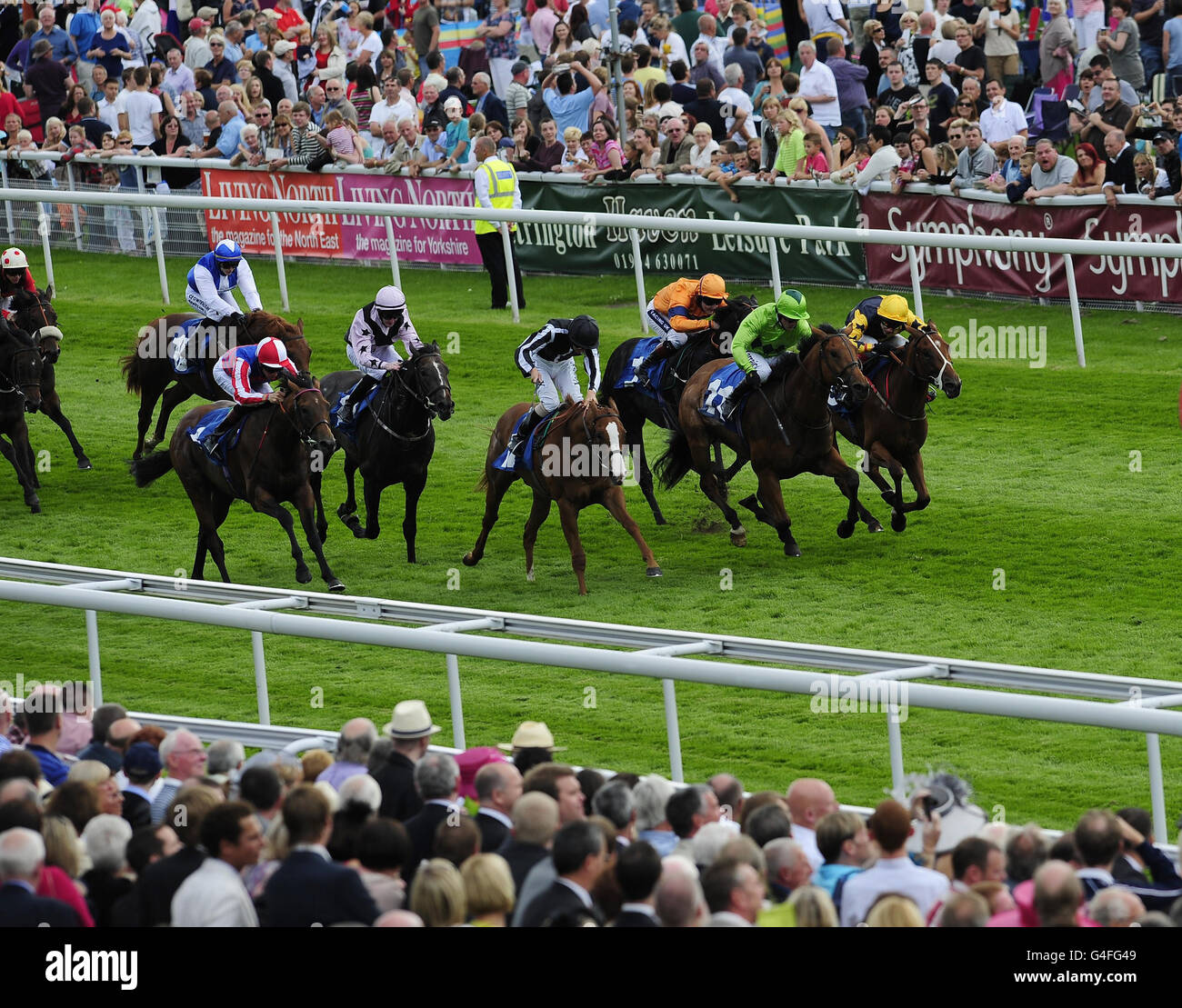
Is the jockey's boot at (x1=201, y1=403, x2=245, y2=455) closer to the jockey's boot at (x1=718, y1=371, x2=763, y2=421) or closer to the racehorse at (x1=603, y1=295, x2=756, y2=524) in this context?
the racehorse at (x1=603, y1=295, x2=756, y2=524)

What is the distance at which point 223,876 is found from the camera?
5.39 m

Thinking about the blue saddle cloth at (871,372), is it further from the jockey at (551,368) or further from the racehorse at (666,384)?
the jockey at (551,368)

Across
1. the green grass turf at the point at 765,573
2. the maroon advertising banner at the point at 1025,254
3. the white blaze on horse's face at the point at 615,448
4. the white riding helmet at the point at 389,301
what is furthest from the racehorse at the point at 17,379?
the maroon advertising banner at the point at 1025,254

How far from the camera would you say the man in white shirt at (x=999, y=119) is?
1623cm

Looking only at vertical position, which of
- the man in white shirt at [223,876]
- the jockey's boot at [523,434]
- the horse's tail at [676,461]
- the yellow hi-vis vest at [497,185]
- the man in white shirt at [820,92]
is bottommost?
the horse's tail at [676,461]

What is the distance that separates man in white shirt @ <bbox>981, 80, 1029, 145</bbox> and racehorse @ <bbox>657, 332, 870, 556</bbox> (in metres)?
4.74

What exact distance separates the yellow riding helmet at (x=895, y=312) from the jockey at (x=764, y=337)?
1.58ft

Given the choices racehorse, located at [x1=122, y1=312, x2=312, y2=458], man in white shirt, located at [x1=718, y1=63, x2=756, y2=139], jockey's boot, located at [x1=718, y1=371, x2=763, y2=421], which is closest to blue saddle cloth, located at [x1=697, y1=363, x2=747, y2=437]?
jockey's boot, located at [x1=718, y1=371, x2=763, y2=421]

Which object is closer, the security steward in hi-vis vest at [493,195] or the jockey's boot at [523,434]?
the jockey's boot at [523,434]

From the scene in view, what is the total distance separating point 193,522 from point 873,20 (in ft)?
27.3

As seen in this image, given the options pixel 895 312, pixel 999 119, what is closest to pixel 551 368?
pixel 895 312

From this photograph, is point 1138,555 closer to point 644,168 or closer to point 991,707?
point 991,707

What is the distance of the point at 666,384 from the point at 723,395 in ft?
3.53
